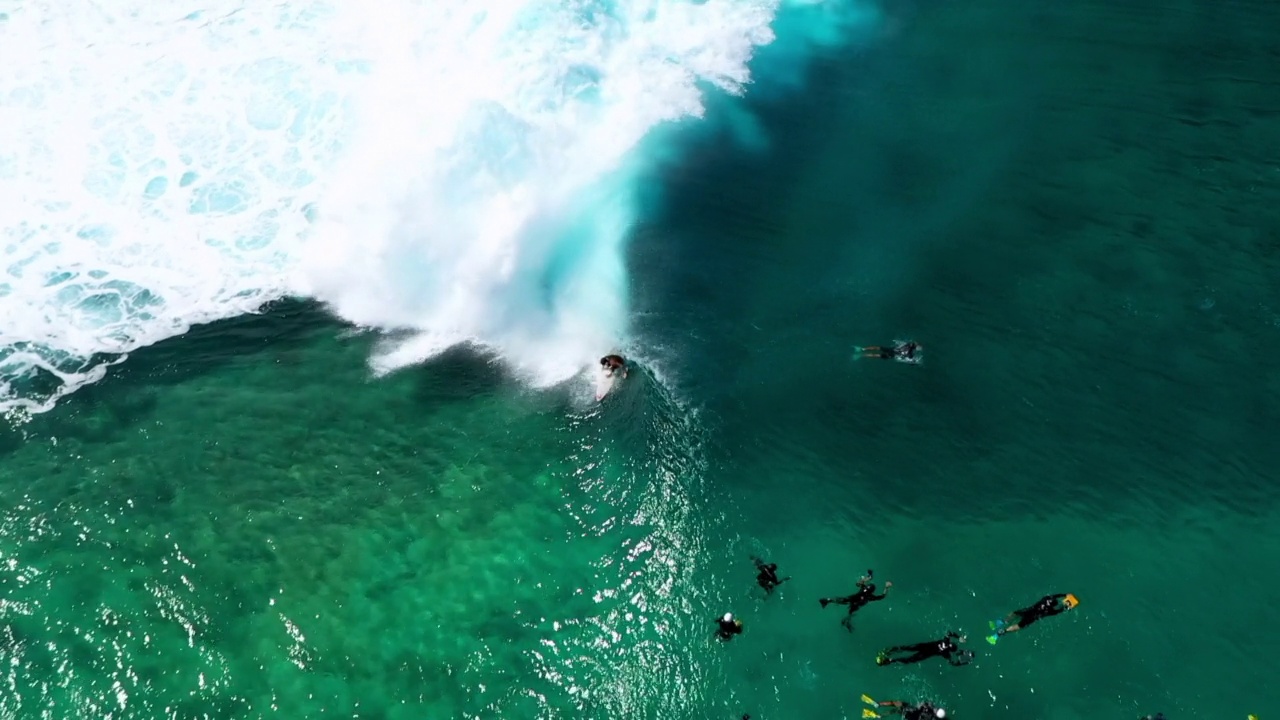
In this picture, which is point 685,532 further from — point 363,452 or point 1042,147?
point 1042,147

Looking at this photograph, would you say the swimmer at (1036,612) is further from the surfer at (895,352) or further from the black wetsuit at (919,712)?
the surfer at (895,352)

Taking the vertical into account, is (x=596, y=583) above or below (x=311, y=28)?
below

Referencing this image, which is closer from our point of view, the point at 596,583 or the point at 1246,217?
the point at 596,583

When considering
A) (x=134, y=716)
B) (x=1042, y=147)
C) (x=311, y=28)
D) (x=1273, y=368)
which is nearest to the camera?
(x=134, y=716)

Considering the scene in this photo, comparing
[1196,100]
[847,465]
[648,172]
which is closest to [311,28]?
[648,172]

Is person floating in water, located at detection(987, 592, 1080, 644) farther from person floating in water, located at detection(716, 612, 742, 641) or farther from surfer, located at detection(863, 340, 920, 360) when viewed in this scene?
surfer, located at detection(863, 340, 920, 360)

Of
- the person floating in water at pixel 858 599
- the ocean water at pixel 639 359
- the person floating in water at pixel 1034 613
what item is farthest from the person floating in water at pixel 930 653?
the person floating in water at pixel 858 599
